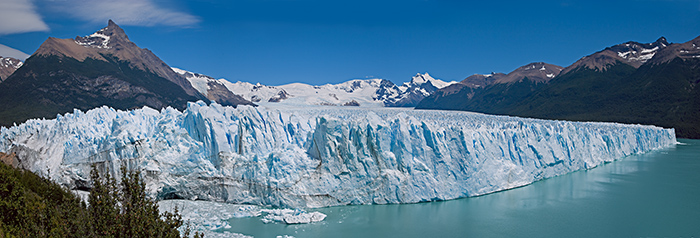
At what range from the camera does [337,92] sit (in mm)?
120438

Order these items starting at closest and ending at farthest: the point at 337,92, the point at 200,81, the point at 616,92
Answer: the point at 616,92 → the point at 200,81 → the point at 337,92

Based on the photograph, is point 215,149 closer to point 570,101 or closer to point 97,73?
point 97,73

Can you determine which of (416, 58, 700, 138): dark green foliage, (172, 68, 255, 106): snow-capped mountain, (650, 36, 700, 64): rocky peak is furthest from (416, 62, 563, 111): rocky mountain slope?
(172, 68, 255, 106): snow-capped mountain

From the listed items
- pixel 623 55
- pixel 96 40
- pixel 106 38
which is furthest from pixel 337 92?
pixel 623 55

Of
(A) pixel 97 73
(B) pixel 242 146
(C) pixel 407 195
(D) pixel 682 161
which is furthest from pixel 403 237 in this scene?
(A) pixel 97 73

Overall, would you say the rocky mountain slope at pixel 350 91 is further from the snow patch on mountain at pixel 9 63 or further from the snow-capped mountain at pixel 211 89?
the snow patch on mountain at pixel 9 63

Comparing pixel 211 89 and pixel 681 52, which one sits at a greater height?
pixel 211 89

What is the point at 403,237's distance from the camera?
11.2 m

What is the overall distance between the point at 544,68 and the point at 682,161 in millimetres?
71875

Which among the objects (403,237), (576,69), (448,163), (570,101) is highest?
(576,69)

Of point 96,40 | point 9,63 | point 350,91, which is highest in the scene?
point 350,91

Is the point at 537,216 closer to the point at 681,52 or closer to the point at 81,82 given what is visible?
A: the point at 81,82

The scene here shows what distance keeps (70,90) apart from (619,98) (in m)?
61.9

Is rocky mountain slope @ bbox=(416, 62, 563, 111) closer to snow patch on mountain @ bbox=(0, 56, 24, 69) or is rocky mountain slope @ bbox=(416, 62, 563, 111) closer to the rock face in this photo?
the rock face
